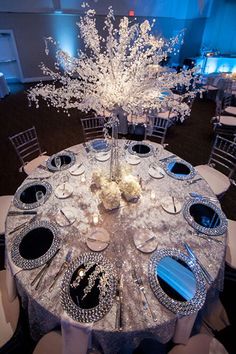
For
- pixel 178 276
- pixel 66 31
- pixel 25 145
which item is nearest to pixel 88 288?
pixel 178 276

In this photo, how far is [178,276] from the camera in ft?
4.63

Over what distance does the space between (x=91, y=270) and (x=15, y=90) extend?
840 centimetres

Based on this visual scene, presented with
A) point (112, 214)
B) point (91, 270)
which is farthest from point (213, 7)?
point (91, 270)

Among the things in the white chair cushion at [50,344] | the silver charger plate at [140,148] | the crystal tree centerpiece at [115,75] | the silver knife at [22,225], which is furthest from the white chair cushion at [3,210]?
the silver charger plate at [140,148]

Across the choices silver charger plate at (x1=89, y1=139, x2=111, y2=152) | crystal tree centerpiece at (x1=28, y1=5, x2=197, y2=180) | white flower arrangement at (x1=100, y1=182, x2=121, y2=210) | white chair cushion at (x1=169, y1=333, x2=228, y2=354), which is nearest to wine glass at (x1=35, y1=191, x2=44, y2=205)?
white flower arrangement at (x1=100, y1=182, x2=121, y2=210)

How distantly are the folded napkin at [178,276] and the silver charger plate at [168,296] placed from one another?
0.08 feet

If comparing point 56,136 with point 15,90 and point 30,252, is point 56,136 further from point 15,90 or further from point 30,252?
point 15,90

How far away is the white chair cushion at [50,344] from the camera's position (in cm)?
138

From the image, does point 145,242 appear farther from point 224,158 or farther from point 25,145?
point 25,145

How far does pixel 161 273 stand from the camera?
1.42 m

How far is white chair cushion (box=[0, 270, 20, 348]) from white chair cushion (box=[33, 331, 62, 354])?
0.25 metres

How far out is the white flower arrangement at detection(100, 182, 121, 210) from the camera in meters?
1.79

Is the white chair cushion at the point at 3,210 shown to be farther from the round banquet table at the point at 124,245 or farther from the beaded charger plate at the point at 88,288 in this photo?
the beaded charger plate at the point at 88,288

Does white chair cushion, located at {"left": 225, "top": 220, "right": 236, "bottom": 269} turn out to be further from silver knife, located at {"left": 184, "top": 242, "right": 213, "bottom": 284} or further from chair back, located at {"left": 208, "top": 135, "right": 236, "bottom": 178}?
chair back, located at {"left": 208, "top": 135, "right": 236, "bottom": 178}
